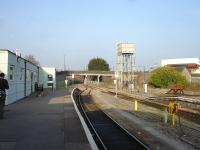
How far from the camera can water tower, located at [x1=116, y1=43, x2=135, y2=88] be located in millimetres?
106688

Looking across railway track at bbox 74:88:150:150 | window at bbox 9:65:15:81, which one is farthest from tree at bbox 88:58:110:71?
railway track at bbox 74:88:150:150

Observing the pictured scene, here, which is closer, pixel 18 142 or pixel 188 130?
pixel 18 142

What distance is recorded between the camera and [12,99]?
93.8ft

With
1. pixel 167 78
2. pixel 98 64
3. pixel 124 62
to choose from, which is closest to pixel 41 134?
pixel 167 78

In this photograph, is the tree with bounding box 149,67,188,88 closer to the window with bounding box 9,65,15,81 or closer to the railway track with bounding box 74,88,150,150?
the window with bounding box 9,65,15,81

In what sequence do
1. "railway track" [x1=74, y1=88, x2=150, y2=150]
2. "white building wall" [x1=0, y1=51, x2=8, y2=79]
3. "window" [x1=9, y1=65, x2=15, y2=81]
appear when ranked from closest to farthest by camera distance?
"railway track" [x1=74, y1=88, x2=150, y2=150]
"white building wall" [x1=0, y1=51, x2=8, y2=79]
"window" [x1=9, y1=65, x2=15, y2=81]

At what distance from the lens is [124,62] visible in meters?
110

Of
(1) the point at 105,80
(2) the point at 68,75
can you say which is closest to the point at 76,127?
(2) the point at 68,75

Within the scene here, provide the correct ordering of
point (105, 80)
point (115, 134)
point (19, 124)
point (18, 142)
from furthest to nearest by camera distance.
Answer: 1. point (105, 80)
2. point (115, 134)
3. point (19, 124)
4. point (18, 142)

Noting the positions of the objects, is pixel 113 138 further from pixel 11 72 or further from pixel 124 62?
pixel 124 62

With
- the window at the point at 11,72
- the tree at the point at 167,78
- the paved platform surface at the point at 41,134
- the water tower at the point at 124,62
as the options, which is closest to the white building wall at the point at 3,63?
the window at the point at 11,72

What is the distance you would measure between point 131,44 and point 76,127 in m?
91.9

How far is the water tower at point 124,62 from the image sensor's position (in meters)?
107

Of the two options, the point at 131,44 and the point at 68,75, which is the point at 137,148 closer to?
the point at 131,44
